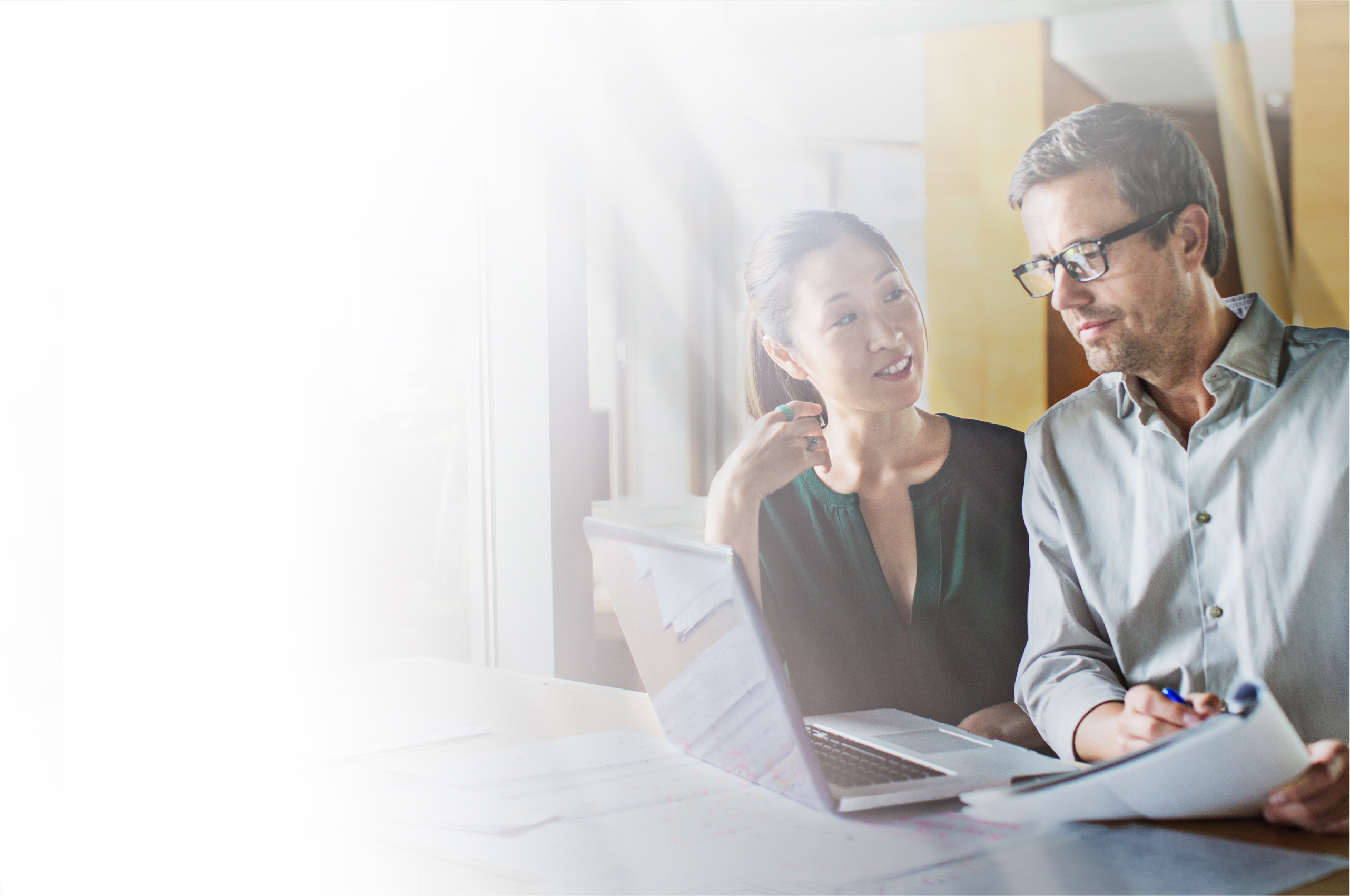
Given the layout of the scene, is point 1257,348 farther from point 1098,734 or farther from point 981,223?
point 1098,734

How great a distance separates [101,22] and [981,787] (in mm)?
2523

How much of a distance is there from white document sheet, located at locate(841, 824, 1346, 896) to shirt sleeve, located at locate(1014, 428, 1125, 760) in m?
0.51

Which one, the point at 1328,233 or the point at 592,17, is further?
the point at 592,17

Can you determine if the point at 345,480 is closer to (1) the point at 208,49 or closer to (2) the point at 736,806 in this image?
(1) the point at 208,49

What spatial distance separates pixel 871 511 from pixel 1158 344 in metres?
0.55

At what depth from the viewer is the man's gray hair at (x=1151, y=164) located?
1552mm

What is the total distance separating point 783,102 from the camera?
6.89 ft

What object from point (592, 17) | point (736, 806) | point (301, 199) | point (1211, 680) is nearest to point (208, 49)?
point (301, 199)

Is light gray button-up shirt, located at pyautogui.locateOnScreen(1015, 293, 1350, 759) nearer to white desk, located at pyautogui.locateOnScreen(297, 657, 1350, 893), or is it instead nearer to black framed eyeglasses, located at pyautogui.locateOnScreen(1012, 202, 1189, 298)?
black framed eyeglasses, located at pyautogui.locateOnScreen(1012, 202, 1189, 298)

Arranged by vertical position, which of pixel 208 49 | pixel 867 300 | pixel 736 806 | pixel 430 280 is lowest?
pixel 736 806

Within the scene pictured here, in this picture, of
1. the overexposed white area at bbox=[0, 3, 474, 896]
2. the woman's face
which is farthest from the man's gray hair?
the overexposed white area at bbox=[0, 3, 474, 896]

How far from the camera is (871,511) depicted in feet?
6.11

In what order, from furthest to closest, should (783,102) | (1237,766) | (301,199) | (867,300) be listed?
1. (301,199)
2. (783,102)
3. (867,300)
4. (1237,766)

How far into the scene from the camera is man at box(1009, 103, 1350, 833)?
1.44 meters
